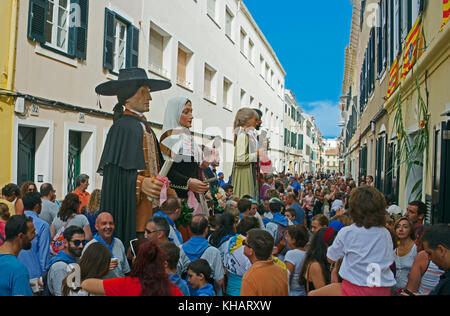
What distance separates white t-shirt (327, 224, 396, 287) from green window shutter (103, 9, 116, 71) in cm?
750

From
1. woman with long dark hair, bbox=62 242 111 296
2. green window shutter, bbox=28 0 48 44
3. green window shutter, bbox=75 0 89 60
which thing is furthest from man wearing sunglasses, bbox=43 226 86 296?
green window shutter, bbox=75 0 89 60

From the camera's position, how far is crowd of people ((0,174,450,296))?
2764 millimetres

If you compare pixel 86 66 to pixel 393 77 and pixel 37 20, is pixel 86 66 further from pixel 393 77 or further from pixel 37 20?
pixel 393 77

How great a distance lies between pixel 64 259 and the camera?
135 inches

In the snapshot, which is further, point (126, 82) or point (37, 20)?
point (37, 20)

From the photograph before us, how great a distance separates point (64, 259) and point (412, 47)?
5.86 metres

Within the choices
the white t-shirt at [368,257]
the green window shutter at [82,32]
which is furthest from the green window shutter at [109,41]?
the white t-shirt at [368,257]

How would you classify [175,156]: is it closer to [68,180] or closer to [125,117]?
[125,117]

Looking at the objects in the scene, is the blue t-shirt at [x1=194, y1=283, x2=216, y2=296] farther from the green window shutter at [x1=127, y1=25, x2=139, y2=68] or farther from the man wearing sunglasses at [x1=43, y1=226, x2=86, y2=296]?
the green window shutter at [x1=127, y1=25, x2=139, y2=68]

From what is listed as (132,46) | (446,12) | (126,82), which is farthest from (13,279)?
(132,46)

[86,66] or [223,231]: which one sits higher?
[86,66]

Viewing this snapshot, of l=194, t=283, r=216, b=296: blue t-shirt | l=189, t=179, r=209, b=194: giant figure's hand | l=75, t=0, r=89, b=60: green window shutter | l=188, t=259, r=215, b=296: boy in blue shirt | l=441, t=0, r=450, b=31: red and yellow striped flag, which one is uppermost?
l=75, t=0, r=89, b=60: green window shutter

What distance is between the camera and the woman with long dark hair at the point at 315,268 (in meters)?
3.46
